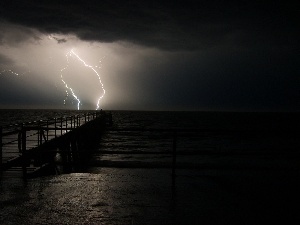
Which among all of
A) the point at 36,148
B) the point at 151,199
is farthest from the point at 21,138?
the point at 151,199

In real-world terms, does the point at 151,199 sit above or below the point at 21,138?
below

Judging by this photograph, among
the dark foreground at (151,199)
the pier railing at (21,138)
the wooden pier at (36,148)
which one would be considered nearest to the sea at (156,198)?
the dark foreground at (151,199)

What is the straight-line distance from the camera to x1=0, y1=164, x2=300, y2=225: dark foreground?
3.73 meters

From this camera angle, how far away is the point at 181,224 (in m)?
3.57

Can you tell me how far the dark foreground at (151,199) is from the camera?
147 inches

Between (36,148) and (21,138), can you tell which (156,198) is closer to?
(36,148)

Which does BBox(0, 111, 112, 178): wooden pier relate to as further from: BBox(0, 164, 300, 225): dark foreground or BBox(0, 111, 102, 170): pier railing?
BBox(0, 164, 300, 225): dark foreground

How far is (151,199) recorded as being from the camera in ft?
14.8

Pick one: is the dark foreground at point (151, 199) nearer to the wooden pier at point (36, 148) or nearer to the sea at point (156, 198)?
the sea at point (156, 198)

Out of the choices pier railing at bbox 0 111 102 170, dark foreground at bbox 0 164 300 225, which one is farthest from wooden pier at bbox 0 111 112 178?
dark foreground at bbox 0 164 300 225

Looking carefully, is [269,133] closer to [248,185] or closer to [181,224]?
[248,185]

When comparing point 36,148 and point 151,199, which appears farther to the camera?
point 36,148

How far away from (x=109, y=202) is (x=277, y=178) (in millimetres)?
3697

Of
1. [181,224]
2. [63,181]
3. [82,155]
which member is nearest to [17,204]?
[63,181]
